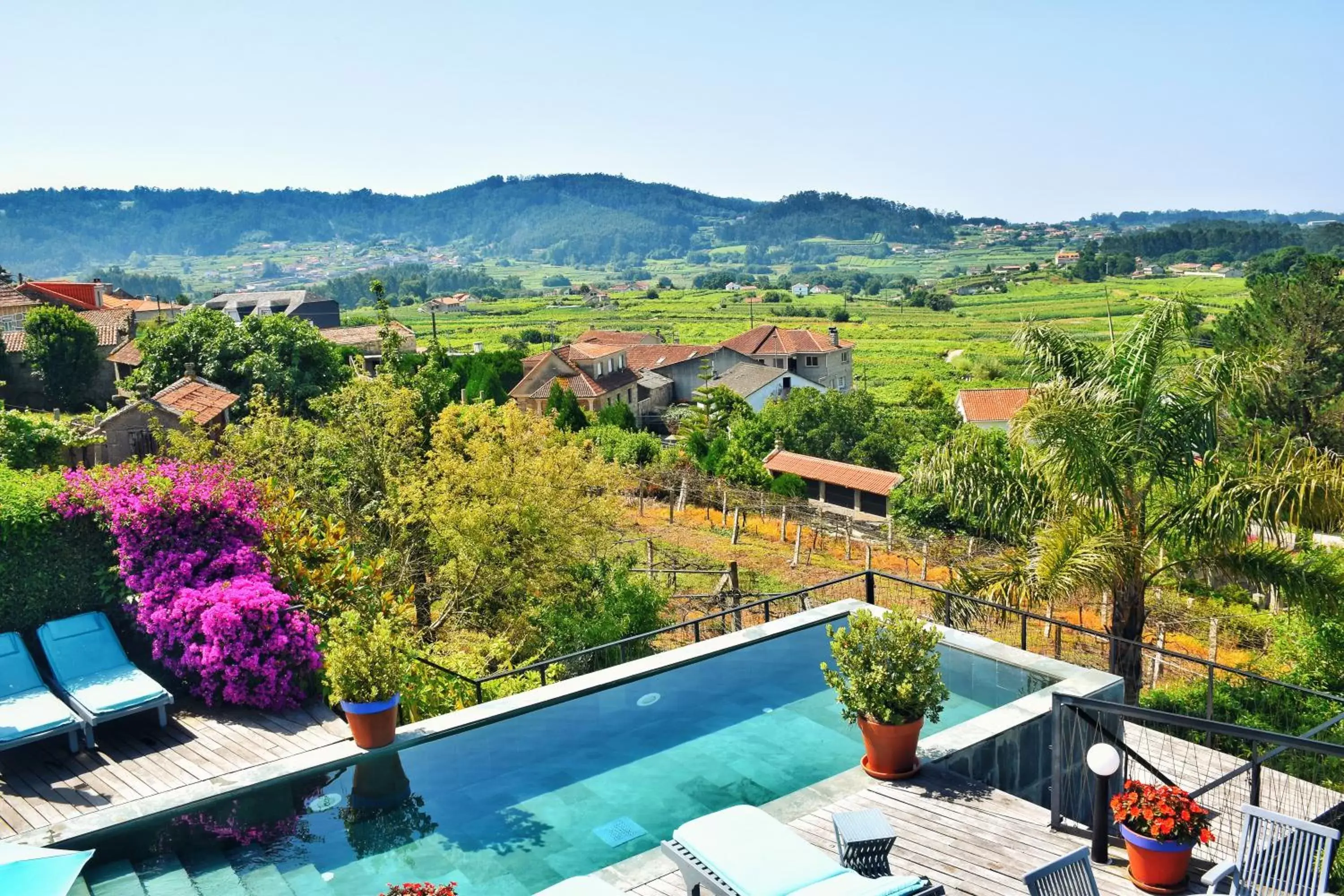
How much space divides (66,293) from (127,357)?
1115 inches

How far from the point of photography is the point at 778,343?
73125mm

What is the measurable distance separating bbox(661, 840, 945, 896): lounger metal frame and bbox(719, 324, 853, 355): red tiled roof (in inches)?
2602

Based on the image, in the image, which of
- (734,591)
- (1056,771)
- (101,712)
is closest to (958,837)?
(1056,771)

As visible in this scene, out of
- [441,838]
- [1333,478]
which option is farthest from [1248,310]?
[441,838]

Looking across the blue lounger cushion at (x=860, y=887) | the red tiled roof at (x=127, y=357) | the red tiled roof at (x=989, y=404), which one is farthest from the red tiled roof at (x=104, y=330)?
the blue lounger cushion at (x=860, y=887)

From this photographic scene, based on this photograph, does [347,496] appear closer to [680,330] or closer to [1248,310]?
[1248,310]

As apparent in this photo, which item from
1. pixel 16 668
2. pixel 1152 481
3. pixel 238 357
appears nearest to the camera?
pixel 16 668

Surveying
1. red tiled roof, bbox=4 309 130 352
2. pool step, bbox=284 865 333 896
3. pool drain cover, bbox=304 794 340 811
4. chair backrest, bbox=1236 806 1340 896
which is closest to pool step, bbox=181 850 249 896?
pool step, bbox=284 865 333 896

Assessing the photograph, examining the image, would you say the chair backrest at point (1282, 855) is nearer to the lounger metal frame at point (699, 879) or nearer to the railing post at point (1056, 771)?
the railing post at point (1056, 771)

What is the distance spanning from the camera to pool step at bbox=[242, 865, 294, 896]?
7062 mm

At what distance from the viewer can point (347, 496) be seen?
17.8 meters

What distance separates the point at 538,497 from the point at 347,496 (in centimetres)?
376

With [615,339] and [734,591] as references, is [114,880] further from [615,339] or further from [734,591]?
[615,339]

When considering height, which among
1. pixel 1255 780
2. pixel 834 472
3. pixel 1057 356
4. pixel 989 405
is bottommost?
pixel 834 472
